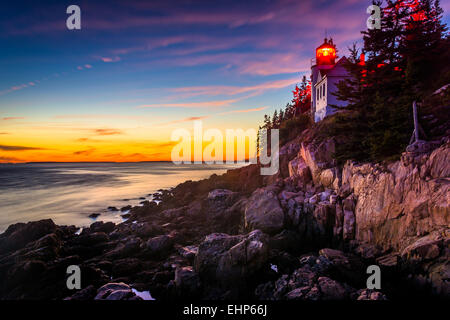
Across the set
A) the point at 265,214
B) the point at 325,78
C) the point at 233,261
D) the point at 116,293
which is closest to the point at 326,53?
the point at 325,78

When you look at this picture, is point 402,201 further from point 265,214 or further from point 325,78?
point 325,78

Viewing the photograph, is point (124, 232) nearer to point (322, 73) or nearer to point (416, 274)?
point (416, 274)

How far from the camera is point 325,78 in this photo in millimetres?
24703

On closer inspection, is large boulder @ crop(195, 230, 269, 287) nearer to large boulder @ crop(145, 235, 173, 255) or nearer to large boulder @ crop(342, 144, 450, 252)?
large boulder @ crop(145, 235, 173, 255)

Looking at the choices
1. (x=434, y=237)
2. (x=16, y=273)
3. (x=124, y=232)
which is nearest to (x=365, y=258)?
(x=434, y=237)

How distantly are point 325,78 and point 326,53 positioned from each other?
5693 millimetres

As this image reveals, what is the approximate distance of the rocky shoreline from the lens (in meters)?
7.62

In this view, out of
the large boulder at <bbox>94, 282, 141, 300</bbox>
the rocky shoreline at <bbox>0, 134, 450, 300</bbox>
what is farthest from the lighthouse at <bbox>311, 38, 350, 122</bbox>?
the large boulder at <bbox>94, 282, 141, 300</bbox>

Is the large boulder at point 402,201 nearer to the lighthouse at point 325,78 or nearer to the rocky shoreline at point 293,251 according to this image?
the rocky shoreline at point 293,251

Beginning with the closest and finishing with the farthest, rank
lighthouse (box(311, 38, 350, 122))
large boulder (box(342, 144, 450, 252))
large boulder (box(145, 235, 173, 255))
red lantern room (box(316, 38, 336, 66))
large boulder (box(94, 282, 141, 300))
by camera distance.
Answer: large boulder (box(94, 282, 141, 300))
large boulder (box(342, 144, 450, 252))
large boulder (box(145, 235, 173, 255))
lighthouse (box(311, 38, 350, 122))
red lantern room (box(316, 38, 336, 66))

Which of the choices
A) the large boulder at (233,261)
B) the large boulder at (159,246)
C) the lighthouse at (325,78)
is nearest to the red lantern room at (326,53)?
the lighthouse at (325,78)

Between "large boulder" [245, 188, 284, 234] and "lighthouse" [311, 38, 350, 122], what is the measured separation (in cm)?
1482

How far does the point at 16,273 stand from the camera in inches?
379

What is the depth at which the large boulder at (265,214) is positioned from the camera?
13.1 metres
